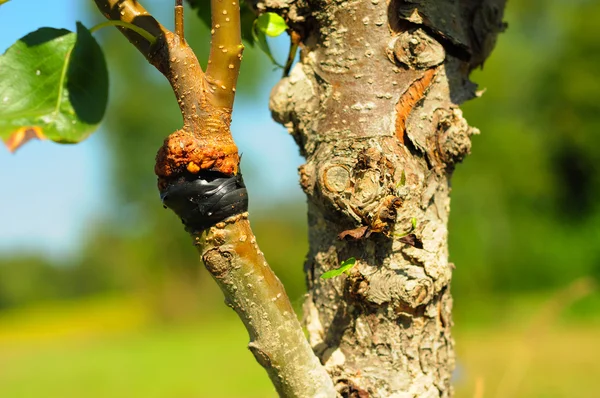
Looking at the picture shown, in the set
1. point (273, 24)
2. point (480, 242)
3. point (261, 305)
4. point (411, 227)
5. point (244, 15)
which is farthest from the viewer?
point (480, 242)

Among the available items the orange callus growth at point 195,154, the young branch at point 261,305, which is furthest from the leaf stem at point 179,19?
the young branch at point 261,305

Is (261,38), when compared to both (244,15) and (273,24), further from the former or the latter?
(244,15)

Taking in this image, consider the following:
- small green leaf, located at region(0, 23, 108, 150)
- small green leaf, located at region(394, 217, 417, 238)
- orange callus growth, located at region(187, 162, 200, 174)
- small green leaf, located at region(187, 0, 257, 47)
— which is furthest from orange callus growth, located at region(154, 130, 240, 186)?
small green leaf, located at region(187, 0, 257, 47)

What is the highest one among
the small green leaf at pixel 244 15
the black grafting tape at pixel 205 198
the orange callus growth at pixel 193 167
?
the small green leaf at pixel 244 15

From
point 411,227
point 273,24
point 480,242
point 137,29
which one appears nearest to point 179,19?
point 137,29

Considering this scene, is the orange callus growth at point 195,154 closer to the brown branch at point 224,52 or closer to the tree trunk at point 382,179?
the brown branch at point 224,52

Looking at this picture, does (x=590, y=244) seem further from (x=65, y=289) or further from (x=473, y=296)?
(x=65, y=289)

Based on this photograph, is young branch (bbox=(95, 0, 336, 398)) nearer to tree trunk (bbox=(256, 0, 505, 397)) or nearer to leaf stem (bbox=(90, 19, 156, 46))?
leaf stem (bbox=(90, 19, 156, 46))
